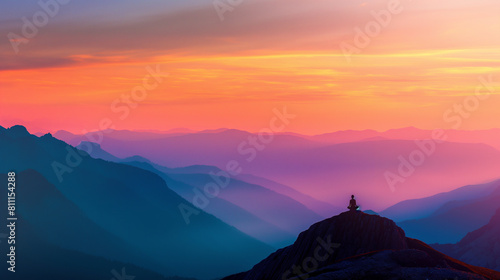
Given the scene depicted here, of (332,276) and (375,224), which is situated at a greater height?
(375,224)

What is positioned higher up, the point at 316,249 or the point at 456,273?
the point at 316,249

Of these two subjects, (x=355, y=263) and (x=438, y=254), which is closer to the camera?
(x=355, y=263)

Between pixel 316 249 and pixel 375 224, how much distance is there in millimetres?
14986

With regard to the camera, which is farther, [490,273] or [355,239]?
[355,239]

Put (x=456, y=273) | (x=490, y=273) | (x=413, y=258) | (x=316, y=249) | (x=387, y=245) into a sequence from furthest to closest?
(x=316, y=249) → (x=387, y=245) → (x=490, y=273) → (x=413, y=258) → (x=456, y=273)

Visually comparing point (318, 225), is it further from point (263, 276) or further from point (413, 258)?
point (413, 258)

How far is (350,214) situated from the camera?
146250 mm

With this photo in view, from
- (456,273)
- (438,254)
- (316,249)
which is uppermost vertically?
(316,249)

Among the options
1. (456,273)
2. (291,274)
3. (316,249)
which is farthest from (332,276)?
(316,249)

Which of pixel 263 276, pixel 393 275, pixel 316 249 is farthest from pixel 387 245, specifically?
pixel 393 275

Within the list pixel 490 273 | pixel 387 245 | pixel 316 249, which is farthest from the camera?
pixel 316 249

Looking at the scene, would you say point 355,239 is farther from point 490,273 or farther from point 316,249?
point 490,273

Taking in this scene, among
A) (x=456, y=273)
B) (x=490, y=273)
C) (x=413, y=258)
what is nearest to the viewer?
(x=456, y=273)

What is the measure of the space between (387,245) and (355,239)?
858 centimetres
